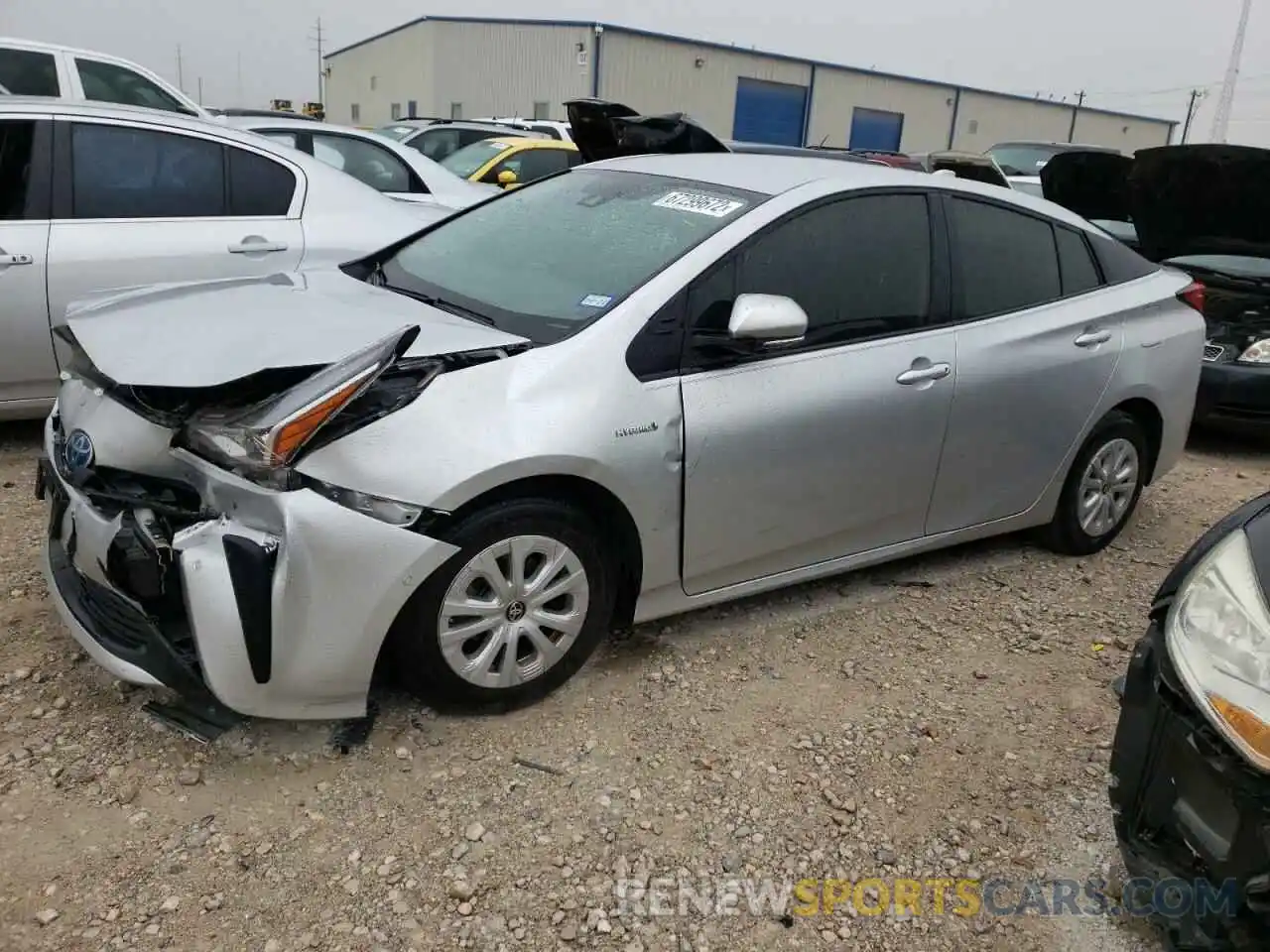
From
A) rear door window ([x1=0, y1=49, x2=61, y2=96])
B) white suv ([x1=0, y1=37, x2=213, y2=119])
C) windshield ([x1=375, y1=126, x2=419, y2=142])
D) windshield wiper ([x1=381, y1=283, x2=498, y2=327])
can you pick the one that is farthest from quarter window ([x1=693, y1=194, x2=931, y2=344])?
windshield ([x1=375, y1=126, x2=419, y2=142])

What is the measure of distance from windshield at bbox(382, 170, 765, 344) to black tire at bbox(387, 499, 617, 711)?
20.0 inches

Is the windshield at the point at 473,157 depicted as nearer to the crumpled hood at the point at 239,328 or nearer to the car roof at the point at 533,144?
the car roof at the point at 533,144

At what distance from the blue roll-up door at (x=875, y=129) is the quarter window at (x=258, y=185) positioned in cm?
3902

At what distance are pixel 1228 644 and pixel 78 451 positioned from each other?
2733 millimetres

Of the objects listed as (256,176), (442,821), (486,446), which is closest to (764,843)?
(442,821)

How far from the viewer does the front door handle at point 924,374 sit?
3.37m

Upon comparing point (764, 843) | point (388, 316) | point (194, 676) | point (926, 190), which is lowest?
point (764, 843)

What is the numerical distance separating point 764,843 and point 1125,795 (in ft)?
2.72

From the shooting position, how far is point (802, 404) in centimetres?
313

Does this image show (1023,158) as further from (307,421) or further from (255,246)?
(307,421)

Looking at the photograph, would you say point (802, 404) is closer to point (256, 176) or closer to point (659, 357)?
point (659, 357)

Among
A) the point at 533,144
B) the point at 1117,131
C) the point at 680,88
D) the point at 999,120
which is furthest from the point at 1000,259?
the point at 1117,131

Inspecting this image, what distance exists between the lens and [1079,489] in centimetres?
415

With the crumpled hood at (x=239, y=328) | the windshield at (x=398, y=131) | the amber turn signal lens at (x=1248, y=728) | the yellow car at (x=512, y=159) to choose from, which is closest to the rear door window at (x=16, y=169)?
the crumpled hood at (x=239, y=328)
